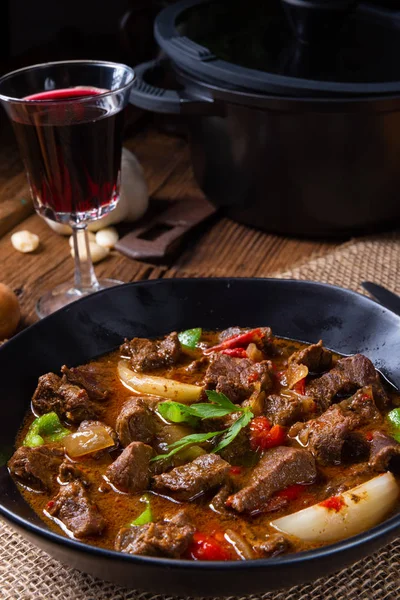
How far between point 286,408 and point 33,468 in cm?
80

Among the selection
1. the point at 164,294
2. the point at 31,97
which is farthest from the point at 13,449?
the point at 31,97

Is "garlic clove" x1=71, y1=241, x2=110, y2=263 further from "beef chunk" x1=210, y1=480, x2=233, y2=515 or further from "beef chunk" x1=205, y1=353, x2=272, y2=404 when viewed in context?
"beef chunk" x1=210, y1=480, x2=233, y2=515

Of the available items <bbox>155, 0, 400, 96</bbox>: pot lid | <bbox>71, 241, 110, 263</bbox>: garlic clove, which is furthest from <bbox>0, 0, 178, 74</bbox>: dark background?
<bbox>71, 241, 110, 263</bbox>: garlic clove

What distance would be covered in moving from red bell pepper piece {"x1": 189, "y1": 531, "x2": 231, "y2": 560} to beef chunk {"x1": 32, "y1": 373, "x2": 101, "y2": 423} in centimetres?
65

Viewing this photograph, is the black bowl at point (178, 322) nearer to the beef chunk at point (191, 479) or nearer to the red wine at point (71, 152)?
the beef chunk at point (191, 479)

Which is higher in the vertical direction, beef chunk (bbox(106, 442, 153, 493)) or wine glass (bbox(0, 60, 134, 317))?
wine glass (bbox(0, 60, 134, 317))

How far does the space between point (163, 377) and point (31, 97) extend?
1.38 metres

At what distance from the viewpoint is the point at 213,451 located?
238 cm

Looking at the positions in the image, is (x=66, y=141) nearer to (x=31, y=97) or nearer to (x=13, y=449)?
(x=31, y=97)

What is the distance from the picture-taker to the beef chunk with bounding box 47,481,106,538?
7.03 ft

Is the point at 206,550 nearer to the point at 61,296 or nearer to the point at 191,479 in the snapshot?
the point at 191,479

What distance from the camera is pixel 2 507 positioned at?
2.03 m

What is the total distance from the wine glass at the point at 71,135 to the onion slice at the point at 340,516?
1.83 meters

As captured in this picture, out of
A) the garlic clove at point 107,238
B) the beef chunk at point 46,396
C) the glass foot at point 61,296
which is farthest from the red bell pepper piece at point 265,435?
the garlic clove at point 107,238
